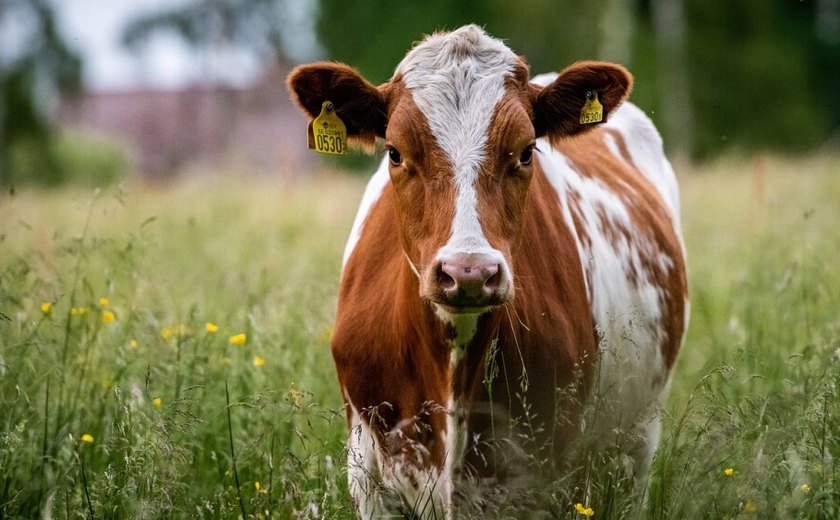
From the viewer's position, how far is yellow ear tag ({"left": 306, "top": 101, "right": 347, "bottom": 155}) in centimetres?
375

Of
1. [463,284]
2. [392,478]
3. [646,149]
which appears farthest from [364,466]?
[646,149]

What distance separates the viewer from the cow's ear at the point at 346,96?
364 cm

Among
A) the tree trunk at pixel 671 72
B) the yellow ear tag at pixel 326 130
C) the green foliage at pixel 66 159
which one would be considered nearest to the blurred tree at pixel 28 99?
the green foliage at pixel 66 159

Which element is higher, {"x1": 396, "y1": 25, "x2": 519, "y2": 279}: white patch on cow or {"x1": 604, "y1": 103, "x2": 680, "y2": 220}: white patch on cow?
{"x1": 396, "y1": 25, "x2": 519, "y2": 279}: white patch on cow

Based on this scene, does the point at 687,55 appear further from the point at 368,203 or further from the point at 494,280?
the point at 494,280

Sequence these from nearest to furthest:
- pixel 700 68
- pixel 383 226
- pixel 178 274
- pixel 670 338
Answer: pixel 383 226 < pixel 670 338 < pixel 178 274 < pixel 700 68

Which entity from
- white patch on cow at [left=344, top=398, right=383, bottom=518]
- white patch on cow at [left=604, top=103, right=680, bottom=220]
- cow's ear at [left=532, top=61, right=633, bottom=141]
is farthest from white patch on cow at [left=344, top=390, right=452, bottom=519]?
white patch on cow at [left=604, top=103, right=680, bottom=220]

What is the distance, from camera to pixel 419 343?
356 cm

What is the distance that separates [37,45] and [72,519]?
28.2 m

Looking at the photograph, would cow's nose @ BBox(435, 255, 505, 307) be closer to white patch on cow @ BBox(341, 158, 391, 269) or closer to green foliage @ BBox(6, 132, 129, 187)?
white patch on cow @ BBox(341, 158, 391, 269)

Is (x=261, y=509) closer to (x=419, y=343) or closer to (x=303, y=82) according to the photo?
(x=419, y=343)

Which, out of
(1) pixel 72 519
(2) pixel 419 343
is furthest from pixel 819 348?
(1) pixel 72 519

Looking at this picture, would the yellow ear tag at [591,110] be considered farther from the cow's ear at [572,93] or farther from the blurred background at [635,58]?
the blurred background at [635,58]

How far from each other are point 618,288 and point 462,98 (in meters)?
1.36
